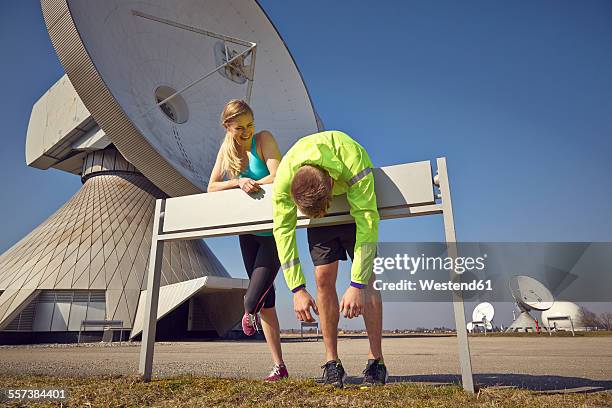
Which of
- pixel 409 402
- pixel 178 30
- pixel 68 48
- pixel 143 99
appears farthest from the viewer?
pixel 178 30

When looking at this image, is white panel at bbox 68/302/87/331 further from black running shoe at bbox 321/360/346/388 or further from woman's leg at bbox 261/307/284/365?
black running shoe at bbox 321/360/346/388

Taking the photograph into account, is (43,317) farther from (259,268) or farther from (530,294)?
(530,294)

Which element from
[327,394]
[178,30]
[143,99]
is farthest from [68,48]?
[327,394]

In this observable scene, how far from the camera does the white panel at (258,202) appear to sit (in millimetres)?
2566

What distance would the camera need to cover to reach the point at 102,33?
11281 millimetres

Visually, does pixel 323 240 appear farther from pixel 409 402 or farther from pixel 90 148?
pixel 90 148

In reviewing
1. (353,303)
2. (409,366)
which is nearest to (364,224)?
(353,303)

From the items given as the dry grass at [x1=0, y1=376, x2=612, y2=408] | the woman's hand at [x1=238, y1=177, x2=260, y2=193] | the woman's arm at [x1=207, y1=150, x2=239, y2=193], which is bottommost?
the dry grass at [x1=0, y1=376, x2=612, y2=408]

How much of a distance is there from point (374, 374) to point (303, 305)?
26.9 inches

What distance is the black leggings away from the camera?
316 cm

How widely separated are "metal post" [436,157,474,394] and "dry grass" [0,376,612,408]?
106 millimetres

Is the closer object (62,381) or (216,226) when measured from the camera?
(62,381)

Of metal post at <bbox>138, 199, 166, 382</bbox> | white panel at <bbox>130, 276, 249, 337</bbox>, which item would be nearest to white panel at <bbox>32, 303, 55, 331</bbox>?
white panel at <bbox>130, 276, 249, 337</bbox>

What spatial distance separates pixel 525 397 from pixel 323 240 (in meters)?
1.47
